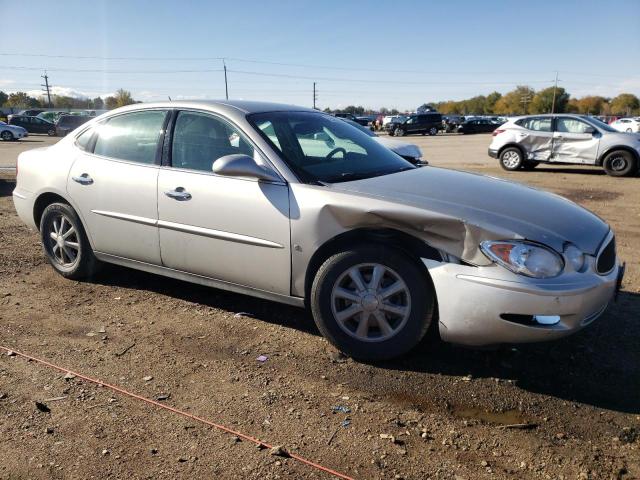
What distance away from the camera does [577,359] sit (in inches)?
134

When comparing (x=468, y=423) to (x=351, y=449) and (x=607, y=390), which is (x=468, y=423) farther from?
(x=607, y=390)

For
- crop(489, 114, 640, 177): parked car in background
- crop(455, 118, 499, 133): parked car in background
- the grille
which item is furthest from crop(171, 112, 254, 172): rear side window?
crop(455, 118, 499, 133): parked car in background

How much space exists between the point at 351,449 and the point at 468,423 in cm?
65

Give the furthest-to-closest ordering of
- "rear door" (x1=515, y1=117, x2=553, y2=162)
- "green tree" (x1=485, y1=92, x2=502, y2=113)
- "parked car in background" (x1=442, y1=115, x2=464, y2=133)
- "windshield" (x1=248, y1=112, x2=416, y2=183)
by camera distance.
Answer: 1. "green tree" (x1=485, y1=92, x2=502, y2=113)
2. "parked car in background" (x1=442, y1=115, x2=464, y2=133)
3. "rear door" (x1=515, y1=117, x2=553, y2=162)
4. "windshield" (x1=248, y1=112, x2=416, y2=183)

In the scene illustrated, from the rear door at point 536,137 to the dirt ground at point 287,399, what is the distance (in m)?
10.2

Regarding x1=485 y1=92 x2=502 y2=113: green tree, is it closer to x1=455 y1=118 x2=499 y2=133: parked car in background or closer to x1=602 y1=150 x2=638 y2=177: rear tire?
x1=455 y1=118 x2=499 y2=133: parked car in background

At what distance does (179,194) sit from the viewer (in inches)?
153

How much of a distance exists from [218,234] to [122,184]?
1047 millimetres

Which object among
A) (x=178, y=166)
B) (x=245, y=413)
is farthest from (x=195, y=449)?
(x=178, y=166)

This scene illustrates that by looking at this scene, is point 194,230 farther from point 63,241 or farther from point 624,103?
point 624,103

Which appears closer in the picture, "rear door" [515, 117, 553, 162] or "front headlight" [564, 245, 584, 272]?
"front headlight" [564, 245, 584, 272]

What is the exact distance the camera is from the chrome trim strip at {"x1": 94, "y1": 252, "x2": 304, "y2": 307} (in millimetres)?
3624

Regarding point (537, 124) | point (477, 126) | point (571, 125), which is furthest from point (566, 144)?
point (477, 126)

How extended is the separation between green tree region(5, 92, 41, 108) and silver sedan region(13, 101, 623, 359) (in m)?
117
